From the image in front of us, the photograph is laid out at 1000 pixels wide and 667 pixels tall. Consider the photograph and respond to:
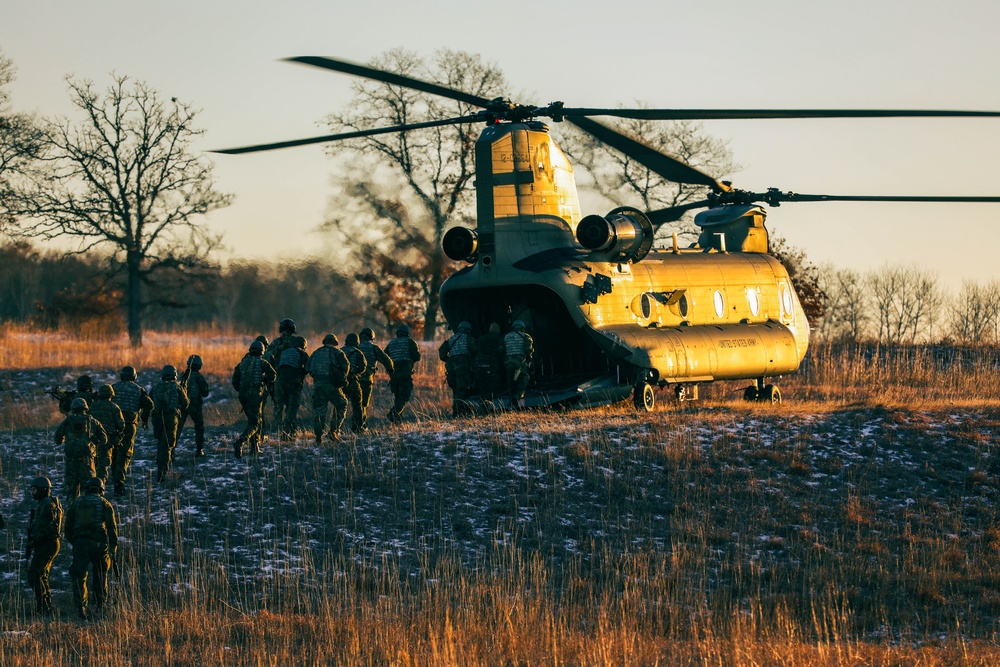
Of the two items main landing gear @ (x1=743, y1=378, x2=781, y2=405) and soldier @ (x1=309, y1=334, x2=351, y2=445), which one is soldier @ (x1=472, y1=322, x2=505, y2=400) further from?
main landing gear @ (x1=743, y1=378, x2=781, y2=405)

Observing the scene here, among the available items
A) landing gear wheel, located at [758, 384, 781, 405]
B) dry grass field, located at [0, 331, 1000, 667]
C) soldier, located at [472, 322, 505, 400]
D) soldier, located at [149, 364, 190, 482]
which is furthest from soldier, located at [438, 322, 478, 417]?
landing gear wheel, located at [758, 384, 781, 405]

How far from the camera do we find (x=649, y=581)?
14164 mm

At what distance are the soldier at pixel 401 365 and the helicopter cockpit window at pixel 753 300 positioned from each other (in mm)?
7316

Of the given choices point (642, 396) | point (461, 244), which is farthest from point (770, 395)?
point (461, 244)

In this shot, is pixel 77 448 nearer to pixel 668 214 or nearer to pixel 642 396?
pixel 642 396

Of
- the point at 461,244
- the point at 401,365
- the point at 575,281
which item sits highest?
the point at 461,244

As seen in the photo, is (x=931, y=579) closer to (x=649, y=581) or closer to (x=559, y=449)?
(x=649, y=581)

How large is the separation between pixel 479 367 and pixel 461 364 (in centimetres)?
31

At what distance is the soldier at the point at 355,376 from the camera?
19.5 m

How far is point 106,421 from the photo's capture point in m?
16.2

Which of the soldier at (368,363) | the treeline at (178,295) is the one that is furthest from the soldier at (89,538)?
the treeline at (178,295)

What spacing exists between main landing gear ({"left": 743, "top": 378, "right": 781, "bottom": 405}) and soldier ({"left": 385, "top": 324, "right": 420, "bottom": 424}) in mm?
7309

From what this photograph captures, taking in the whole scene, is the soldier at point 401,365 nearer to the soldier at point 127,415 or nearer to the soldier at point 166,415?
the soldier at point 166,415

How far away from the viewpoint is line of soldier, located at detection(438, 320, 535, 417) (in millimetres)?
20875
